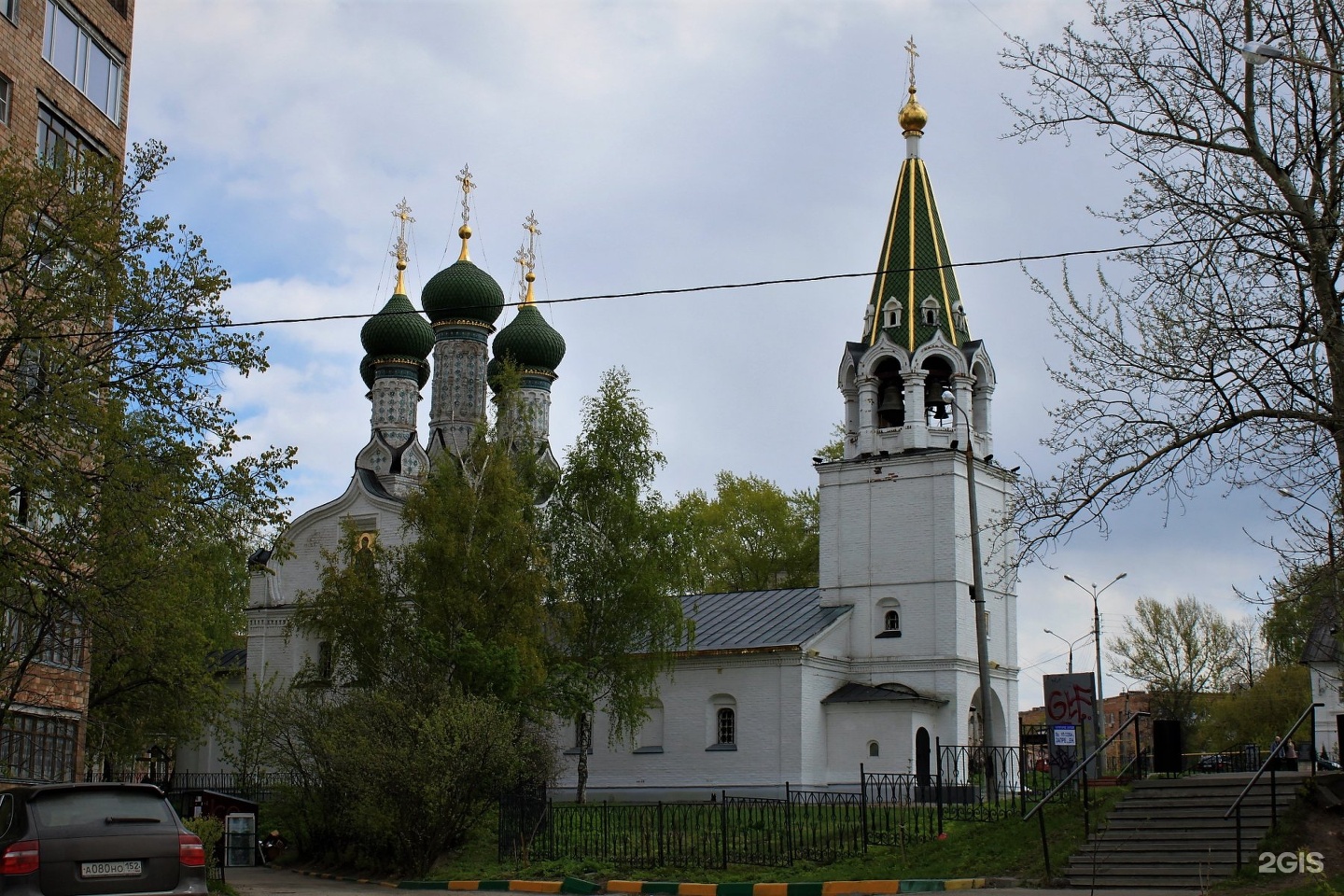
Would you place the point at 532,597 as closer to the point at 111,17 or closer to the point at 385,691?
the point at 385,691

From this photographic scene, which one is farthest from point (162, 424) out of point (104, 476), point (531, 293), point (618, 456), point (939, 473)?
point (531, 293)

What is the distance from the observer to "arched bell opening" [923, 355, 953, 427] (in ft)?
124

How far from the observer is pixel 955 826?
787 inches

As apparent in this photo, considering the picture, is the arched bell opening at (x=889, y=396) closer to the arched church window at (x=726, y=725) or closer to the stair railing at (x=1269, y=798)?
the arched church window at (x=726, y=725)

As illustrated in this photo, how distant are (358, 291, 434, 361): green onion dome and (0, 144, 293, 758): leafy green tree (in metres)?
28.7

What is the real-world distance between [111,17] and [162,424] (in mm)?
11102

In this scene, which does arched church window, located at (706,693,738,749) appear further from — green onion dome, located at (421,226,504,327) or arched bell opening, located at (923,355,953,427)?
green onion dome, located at (421,226,504,327)

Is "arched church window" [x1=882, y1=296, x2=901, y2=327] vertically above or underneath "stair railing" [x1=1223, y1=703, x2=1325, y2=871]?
above

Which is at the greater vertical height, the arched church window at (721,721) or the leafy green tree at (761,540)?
the leafy green tree at (761,540)

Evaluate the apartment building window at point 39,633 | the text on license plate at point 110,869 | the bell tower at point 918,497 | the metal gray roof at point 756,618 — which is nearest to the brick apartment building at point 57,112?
the apartment building window at point 39,633

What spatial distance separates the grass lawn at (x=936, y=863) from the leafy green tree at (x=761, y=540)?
111ft

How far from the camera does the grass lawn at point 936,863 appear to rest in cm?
1698

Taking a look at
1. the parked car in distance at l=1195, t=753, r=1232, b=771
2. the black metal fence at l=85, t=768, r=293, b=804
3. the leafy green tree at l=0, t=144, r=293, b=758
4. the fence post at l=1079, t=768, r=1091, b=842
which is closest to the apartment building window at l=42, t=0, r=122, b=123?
the leafy green tree at l=0, t=144, r=293, b=758

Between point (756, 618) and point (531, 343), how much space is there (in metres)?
16.4
